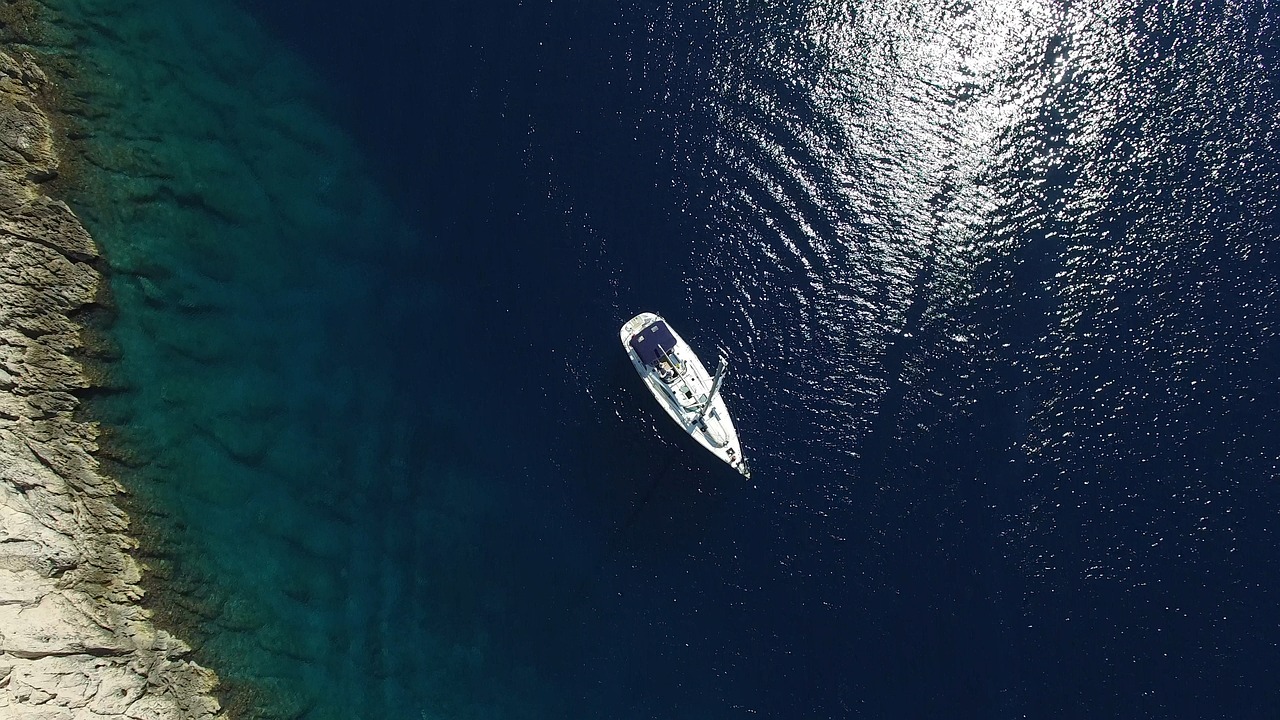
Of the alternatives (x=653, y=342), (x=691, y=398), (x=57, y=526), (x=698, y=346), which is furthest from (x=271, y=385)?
(x=698, y=346)

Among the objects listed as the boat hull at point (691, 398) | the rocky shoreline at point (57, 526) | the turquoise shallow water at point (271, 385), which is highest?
the boat hull at point (691, 398)

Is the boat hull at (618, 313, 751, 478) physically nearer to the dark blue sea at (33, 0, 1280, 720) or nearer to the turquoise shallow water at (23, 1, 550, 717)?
the dark blue sea at (33, 0, 1280, 720)

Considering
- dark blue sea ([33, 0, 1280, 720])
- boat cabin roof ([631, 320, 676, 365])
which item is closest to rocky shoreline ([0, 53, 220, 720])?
dark blue sea ([33, 0, 1280, 720])

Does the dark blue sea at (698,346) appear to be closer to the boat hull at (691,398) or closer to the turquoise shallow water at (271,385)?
the turquoise shallow water at (271,385)

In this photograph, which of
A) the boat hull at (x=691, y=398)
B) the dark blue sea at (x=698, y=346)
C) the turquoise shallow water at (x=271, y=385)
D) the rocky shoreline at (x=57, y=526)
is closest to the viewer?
the rocky shoreline at (x=57, y=526)

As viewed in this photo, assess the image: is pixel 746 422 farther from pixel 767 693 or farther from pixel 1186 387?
pixel 1186 387

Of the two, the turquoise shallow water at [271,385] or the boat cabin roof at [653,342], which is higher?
the boat cabin roof at [653,342]

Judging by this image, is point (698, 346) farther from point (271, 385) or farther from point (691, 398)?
point (271, 385)

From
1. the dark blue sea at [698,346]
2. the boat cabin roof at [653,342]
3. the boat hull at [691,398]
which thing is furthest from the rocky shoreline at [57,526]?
the boat cabin roof at [653,342]

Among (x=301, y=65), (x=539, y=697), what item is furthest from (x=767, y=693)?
(x=301, y=65)
